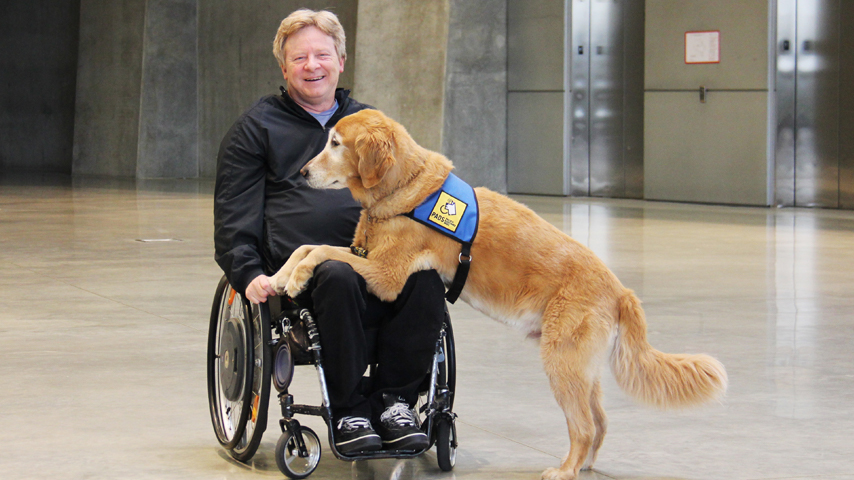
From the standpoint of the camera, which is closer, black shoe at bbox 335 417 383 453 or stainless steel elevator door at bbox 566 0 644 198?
black shoe at bbox 335 417 383 453

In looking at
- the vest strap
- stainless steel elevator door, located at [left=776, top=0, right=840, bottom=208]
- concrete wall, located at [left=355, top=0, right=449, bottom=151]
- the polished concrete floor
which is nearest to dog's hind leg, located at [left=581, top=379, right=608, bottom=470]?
the polished concrete floor

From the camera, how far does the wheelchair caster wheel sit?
10.4 ft

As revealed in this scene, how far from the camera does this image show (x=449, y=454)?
3322mm

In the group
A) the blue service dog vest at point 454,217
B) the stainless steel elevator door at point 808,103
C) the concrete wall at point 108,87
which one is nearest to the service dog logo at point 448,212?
the blue service dog vest at point 454,217

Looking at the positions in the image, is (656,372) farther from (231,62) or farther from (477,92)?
(231,62)

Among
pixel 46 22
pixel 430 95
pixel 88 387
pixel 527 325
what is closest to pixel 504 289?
pixel 527 325

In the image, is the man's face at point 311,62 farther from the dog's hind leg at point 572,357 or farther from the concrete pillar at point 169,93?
the concrete pillar at point 169,93

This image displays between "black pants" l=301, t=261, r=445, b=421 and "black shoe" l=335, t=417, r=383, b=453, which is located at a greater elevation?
"black pants" l=301, t=261, r=445, b=421

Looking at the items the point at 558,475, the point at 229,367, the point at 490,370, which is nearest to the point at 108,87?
the point at 490,370

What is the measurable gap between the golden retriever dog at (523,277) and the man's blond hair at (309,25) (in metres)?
0.49

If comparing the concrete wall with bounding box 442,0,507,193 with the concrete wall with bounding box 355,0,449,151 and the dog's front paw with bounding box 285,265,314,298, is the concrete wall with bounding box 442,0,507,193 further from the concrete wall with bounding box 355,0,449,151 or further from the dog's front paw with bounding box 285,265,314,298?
the dog's front paw with bounding box 285,265,314,298

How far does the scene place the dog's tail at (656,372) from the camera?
10.3 feet

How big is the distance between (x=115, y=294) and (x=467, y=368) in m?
2.94

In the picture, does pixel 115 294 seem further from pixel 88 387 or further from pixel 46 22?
pixel 46 22
